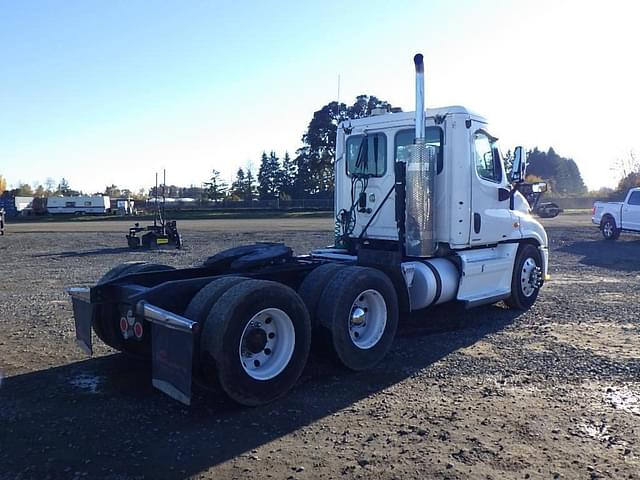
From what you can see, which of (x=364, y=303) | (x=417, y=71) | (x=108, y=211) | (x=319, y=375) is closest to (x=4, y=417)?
(x=319, y=375)

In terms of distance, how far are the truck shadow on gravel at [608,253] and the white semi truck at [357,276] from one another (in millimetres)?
7099

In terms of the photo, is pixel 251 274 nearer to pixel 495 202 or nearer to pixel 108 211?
pixel 495 202

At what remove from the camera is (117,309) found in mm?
5652

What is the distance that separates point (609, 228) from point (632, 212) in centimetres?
166

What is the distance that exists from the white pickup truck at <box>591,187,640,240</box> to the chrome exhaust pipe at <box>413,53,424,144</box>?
1861 centimetres

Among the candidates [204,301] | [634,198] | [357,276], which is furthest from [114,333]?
[634,198]

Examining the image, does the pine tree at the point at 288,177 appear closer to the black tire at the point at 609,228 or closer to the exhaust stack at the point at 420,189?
the black tire at the point at 609,228

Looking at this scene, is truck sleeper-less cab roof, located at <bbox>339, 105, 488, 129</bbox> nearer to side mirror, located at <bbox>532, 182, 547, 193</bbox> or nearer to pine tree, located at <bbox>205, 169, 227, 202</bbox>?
side mirror, located at <bbox>532, 182, 547, 193</bbox>

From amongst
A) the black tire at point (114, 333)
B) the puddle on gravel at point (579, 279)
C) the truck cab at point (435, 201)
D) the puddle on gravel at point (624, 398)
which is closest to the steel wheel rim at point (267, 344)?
the black tire at point (114, 333)

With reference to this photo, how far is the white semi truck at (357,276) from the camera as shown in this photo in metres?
4.83

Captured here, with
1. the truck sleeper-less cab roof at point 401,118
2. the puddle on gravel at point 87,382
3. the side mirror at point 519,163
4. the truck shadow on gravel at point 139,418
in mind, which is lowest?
the truck shadow on gravel at point 139,418

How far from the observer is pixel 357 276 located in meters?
5.96

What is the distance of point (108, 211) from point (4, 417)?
241ft

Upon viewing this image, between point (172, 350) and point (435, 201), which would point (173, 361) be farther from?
point (435, 201)
